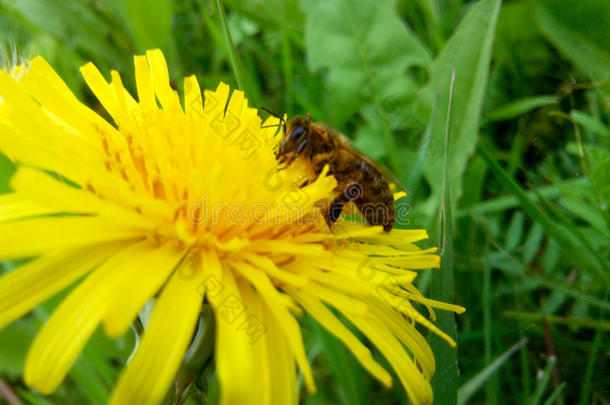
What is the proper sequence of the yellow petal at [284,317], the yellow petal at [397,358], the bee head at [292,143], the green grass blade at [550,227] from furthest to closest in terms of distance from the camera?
1. the green grass blade at [550,227]
2. the bee head at [292,143]
3. the yellow petal at [397,358]
4. the yellow petal at [284,317]

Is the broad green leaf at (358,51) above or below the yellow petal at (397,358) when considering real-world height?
above

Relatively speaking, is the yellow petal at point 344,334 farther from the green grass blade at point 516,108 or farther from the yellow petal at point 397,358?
the green grass blade at point 516,108

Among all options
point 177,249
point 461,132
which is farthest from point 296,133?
point 461,132

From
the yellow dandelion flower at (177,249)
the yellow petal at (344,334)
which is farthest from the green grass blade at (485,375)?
the yellow petal at (344,334)

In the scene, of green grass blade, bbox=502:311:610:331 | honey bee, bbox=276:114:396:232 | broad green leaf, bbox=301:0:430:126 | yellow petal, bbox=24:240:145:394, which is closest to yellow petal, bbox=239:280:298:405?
yellow petal, bbox=24:240:145:394

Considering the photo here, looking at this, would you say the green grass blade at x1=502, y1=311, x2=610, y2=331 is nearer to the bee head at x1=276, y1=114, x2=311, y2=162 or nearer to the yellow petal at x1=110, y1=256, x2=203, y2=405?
the bee head at x1=276, y1=114, x2=311, y2=162

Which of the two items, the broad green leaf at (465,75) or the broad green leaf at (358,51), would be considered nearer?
the broad green leaf at (465,75)

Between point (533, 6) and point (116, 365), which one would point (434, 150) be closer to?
point (533, 6)
